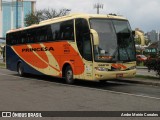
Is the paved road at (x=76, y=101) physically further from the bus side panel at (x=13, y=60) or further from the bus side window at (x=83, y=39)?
the bus side panel at (x=13, y=60)

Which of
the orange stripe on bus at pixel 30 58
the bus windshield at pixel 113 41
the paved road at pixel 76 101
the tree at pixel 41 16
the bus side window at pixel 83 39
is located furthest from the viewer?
the tree at pixel 41 16

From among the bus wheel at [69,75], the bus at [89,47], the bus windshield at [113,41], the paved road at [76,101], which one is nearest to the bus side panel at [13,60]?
the bus at [89,47]

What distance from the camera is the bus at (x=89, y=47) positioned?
58.3ft

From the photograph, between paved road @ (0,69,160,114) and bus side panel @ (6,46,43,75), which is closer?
paved road @ (0,69,160,114)

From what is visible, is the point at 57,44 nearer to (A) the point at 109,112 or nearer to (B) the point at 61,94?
(B) the point at 61,94

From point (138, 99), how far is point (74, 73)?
21.1ft

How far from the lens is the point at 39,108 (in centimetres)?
1146

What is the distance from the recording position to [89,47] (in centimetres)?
1797

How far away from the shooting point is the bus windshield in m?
17.7

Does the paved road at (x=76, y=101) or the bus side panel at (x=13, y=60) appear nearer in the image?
the paved road at (x=76, y=101)

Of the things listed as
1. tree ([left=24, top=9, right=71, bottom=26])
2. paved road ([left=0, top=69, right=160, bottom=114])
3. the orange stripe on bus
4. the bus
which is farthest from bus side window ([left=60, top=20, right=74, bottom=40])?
tree ([left=24, top=9, right=71, bottom=26])

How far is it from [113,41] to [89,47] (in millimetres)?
1132

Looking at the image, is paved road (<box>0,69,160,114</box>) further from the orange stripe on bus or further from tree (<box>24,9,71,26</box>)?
tree (<box>24,9,71,26</box>)

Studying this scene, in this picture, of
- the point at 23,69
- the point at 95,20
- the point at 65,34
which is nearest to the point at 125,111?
the point at 95,20
